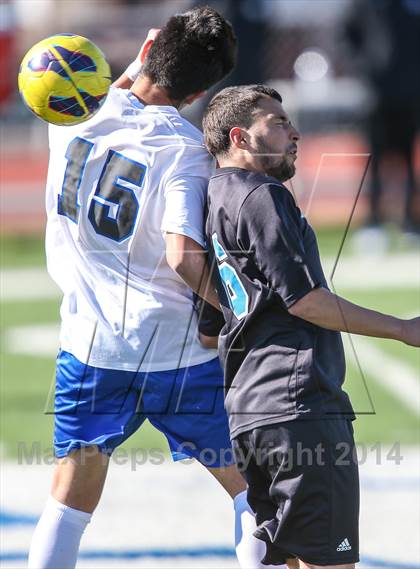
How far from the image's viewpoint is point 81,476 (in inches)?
158

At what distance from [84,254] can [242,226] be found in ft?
3.00

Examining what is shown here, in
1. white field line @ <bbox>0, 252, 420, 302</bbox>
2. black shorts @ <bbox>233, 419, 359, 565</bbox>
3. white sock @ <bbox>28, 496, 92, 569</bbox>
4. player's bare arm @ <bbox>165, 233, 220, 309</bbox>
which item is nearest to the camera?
black shorts @ <bbox>233, 419, 359, 565</bbox>

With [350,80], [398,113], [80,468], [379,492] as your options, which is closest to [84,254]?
[80,468]

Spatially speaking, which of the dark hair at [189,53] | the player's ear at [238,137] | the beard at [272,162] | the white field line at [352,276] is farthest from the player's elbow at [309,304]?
the white field line at [352,276]

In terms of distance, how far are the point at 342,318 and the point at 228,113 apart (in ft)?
2.55

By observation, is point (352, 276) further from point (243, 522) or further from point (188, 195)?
point (188, 195)

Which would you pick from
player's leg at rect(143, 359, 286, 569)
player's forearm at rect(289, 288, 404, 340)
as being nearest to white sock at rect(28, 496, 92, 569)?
player's leg at rect(143, 359, 286, 569)

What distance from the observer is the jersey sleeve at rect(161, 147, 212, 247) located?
3.69 m

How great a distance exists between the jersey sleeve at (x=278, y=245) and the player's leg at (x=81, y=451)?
935 millimetres

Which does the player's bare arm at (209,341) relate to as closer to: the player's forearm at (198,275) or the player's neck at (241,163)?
the player's forearm at (198,275)

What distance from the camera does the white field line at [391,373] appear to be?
801 cm

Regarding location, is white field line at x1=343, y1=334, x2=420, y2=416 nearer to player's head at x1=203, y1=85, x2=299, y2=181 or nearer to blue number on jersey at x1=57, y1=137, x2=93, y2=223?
blue number on jersey at x1=57, y1=137, x2=93, y2=223

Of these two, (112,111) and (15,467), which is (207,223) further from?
(15,467)

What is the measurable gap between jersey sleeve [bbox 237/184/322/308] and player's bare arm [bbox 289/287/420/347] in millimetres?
29
